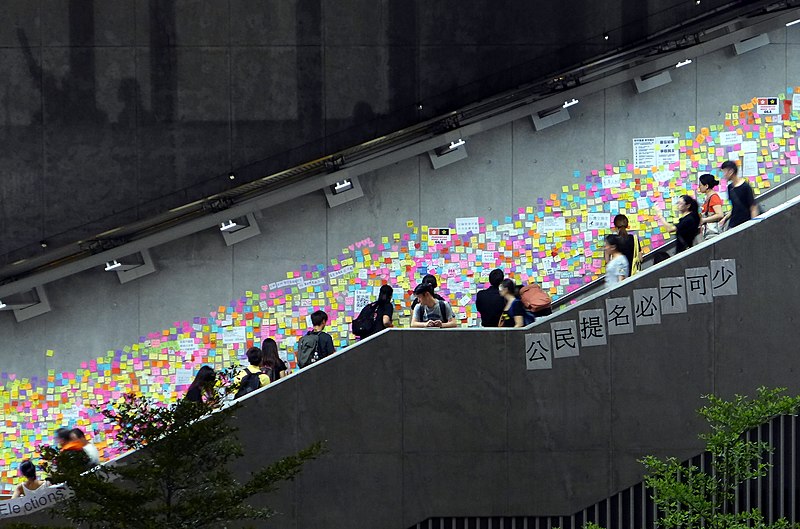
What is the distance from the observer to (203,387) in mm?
9484

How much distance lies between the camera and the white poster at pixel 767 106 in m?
12.9

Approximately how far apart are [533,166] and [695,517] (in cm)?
544

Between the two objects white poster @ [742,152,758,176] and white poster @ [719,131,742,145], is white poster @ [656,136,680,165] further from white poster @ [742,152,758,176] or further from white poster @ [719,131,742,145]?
white poster @ [742,152,758,176]

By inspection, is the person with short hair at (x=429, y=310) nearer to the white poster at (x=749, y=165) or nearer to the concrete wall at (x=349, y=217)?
the concrete wall at (x=349, y=217)

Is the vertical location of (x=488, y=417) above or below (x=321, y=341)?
below

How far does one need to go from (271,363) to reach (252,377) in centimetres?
36

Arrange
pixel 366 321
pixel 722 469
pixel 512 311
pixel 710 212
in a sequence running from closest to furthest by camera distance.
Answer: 1. pixel 722 469
2. pixel 512 311
3. pixel 710 212
4. pixel 366 321

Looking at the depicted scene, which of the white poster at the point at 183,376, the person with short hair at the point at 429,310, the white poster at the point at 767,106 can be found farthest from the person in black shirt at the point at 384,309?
the white poster at the point at 767,106

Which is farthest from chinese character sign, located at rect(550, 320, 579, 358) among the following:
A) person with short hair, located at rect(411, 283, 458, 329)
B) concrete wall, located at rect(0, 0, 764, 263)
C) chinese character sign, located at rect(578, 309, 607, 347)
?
concrete wall, located at rect(0, 0, 764, 263)

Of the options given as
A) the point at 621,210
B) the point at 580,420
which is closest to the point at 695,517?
the point at 580,420

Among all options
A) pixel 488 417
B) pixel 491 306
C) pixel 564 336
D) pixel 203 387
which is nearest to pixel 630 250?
pixel 564 336

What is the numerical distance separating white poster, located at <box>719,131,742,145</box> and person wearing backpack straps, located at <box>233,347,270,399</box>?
5.24 metres

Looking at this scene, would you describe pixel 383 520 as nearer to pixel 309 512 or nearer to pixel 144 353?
pixel 309 512

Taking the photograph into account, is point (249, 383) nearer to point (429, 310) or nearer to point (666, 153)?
point (429, 310)
